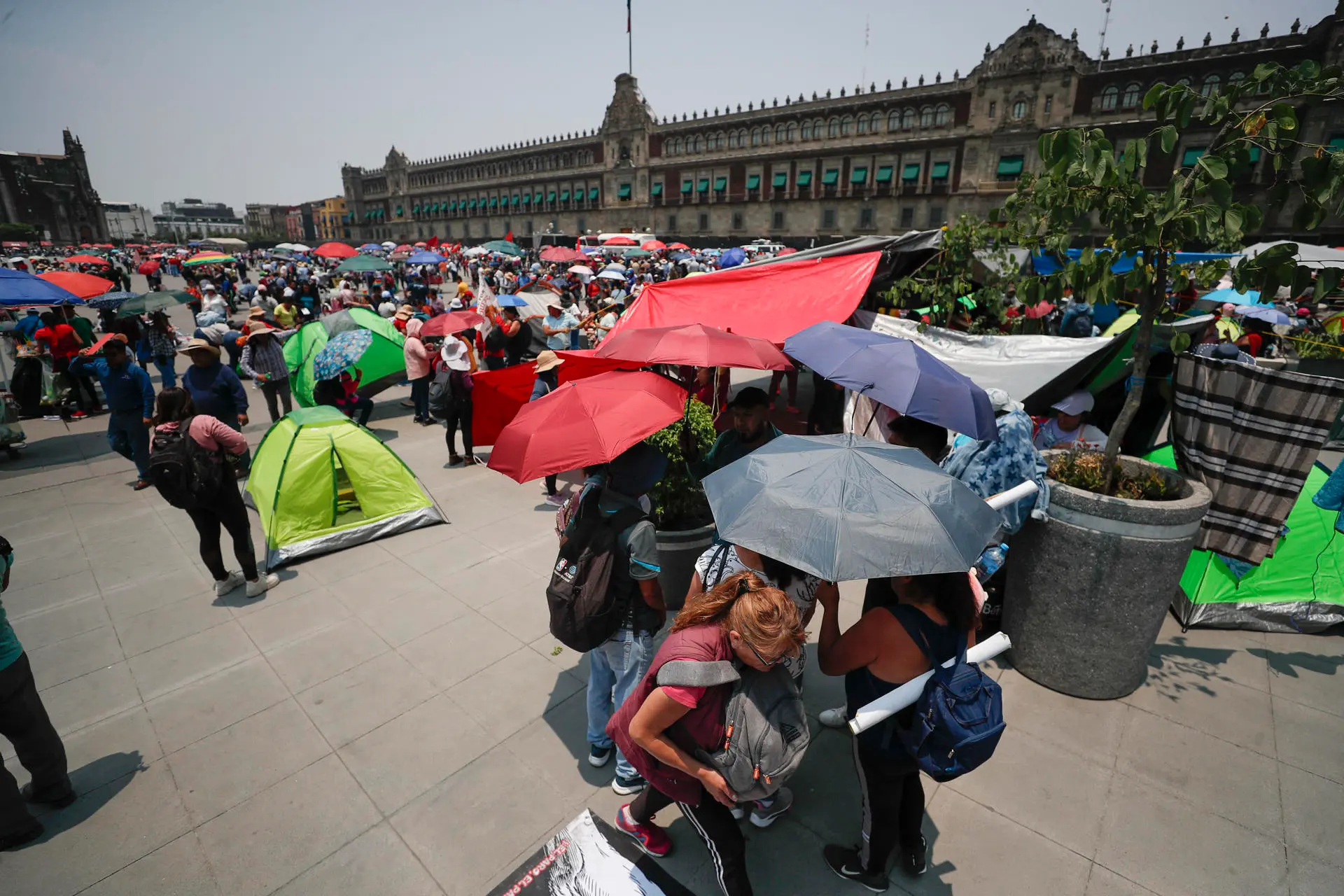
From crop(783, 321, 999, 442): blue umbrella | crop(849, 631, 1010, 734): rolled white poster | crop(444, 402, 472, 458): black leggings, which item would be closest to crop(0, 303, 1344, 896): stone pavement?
crop(849, 631, 1010, 734): rolled white poster

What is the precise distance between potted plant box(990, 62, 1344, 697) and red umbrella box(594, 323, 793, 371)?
1550mm

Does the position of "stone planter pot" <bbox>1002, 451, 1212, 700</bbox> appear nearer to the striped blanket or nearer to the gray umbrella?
the striped blanket

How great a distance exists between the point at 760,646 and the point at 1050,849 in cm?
204

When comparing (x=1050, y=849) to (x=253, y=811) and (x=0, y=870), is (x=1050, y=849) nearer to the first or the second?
(x=253, y=811)

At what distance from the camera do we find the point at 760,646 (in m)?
1.80

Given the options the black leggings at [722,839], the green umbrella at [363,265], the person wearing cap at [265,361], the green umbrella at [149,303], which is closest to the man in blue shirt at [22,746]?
the black leggings at [722,839]

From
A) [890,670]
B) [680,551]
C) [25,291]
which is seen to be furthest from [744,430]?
[25,291]

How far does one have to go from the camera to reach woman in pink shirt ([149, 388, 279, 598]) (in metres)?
4.30

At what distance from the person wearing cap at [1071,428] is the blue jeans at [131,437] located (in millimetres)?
8966

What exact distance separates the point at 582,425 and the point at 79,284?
10.5 m

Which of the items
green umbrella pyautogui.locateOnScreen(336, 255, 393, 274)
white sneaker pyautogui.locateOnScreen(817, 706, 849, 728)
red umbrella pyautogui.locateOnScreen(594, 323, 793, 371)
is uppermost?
green umbrella pyautogui.locateOnScreen(336, 255, 393, 274)

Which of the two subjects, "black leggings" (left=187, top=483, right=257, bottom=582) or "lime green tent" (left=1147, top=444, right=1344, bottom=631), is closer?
"lime green tent" (left=1147, top=444, right=1344, bottom=631)

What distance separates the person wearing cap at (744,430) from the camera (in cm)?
386

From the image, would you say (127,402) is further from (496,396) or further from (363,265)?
(363,265)
